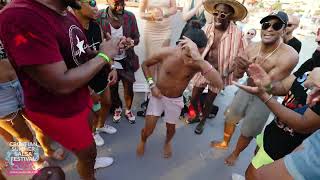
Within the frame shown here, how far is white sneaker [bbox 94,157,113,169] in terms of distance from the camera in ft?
9.22

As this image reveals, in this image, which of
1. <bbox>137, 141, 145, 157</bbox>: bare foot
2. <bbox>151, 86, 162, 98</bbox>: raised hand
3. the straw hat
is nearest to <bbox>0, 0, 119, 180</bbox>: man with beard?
<bbox>151, 86, 162, 98</bbox>: raised hand

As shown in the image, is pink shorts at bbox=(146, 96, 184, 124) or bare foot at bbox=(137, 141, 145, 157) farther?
bare foot at bbox=(137, 141, 145, 157)

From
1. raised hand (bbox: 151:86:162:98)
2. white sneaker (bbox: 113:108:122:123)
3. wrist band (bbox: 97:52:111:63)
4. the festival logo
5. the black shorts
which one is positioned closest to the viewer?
wrist band (bbox: 97:52:111:63)

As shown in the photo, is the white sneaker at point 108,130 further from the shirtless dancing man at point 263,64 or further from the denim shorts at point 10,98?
the shirtless dancing man at point 263,64

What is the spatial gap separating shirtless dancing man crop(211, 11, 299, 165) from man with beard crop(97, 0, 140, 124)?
1.41 metres

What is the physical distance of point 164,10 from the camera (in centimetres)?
381

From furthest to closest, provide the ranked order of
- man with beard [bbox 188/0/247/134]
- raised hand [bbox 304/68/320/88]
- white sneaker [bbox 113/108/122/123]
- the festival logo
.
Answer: white sneaker [bbox 113/108/122/123] → man with beard [bbox 188/0/247/134] → the festival logo → raised hand [bbox 304/68/320/88]

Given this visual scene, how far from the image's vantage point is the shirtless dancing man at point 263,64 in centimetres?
252

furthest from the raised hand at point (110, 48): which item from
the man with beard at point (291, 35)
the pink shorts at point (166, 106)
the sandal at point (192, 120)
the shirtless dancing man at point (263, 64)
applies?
the man with beard at point (291, 35)

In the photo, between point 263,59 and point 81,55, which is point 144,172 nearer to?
point 81,55

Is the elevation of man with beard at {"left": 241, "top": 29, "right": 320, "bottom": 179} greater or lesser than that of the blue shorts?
lesser

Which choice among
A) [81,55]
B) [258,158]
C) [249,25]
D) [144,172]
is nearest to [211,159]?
[144,172]

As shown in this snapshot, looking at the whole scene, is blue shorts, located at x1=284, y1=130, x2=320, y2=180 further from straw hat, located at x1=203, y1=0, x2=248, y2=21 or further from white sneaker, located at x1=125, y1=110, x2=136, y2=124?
white sneaker, located at x1=125, y1=110, x2=136, y2=124

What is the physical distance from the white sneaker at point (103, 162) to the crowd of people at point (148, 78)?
0.4 inches
